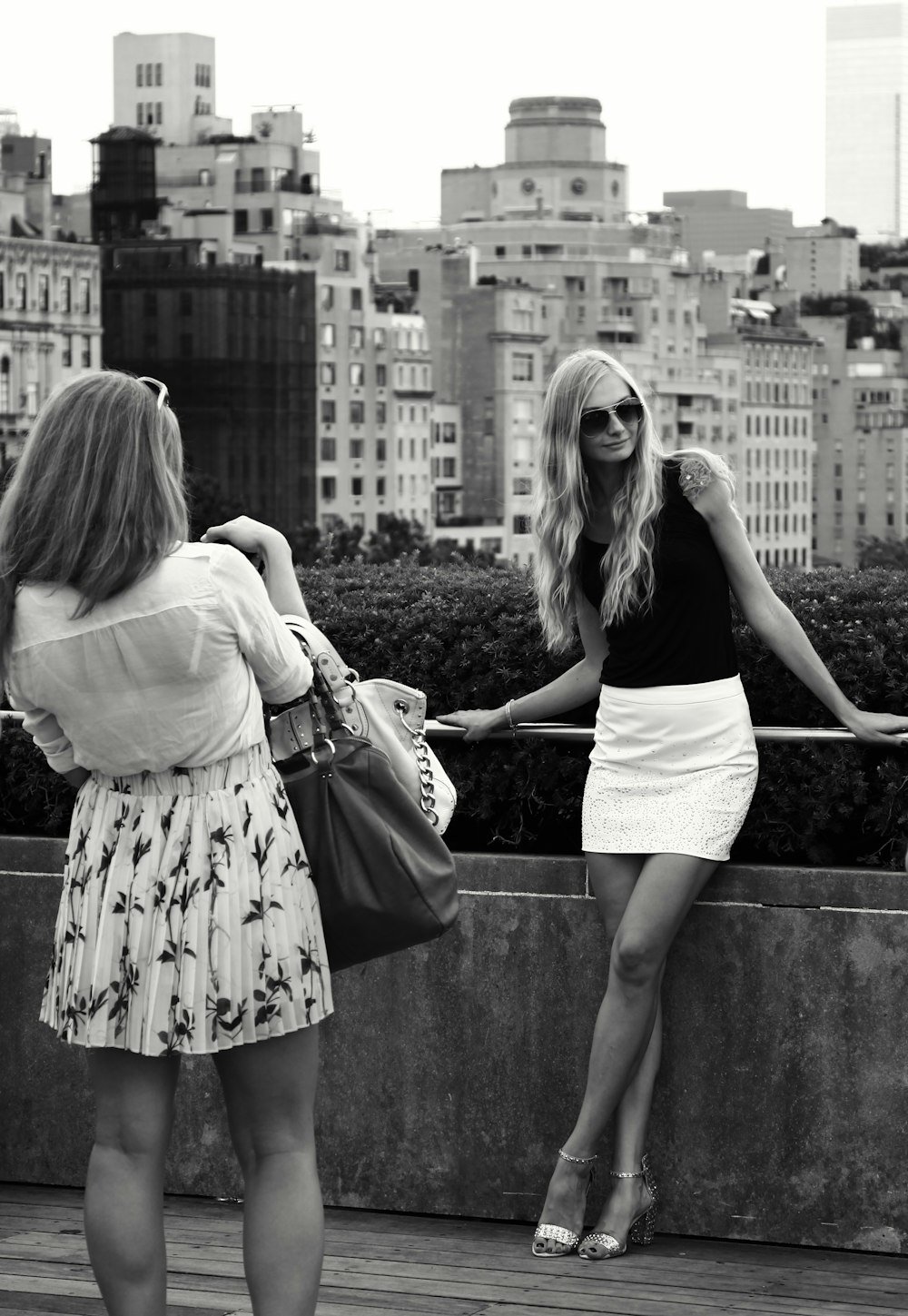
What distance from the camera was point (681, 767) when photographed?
488cm

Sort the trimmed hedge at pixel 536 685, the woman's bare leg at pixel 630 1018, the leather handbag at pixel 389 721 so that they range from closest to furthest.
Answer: the leather handbag at pixel 389 721, the woman's bare leg at pixel 630 1018, the trimmed hedge at pixel 536 685

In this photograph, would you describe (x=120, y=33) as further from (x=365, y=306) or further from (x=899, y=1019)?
(x=899, y=1019)

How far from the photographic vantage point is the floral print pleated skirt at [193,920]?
150 inches

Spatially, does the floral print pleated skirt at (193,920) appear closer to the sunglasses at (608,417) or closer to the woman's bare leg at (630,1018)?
the woman's bare leg at (630,1018)

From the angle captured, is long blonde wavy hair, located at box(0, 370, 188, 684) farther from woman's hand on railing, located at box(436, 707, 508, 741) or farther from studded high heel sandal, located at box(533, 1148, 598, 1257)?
studded high heel sandal, located at box(533, 1148, 598, 1257)

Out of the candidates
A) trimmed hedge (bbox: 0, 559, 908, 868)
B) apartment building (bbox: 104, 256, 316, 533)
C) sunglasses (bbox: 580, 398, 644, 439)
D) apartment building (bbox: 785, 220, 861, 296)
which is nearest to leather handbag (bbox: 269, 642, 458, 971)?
sunglasses (bbox: 580, 398, 644, 439)

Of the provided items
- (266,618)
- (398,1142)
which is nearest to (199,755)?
(266,618)

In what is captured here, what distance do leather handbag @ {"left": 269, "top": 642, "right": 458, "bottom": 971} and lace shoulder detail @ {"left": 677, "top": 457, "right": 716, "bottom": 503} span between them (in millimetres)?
1081

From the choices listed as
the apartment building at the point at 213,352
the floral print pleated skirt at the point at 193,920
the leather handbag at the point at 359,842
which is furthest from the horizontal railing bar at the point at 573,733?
the apartment building at the point at 213,352

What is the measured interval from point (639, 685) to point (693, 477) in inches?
16.3

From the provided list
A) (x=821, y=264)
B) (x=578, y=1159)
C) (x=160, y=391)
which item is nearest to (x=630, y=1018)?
(x=578, y=1159)

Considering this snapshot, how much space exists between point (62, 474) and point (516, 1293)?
74.1 inches

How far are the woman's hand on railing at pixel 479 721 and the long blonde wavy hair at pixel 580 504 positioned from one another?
0.35m

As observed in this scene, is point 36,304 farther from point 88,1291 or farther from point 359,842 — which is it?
point 359,842
